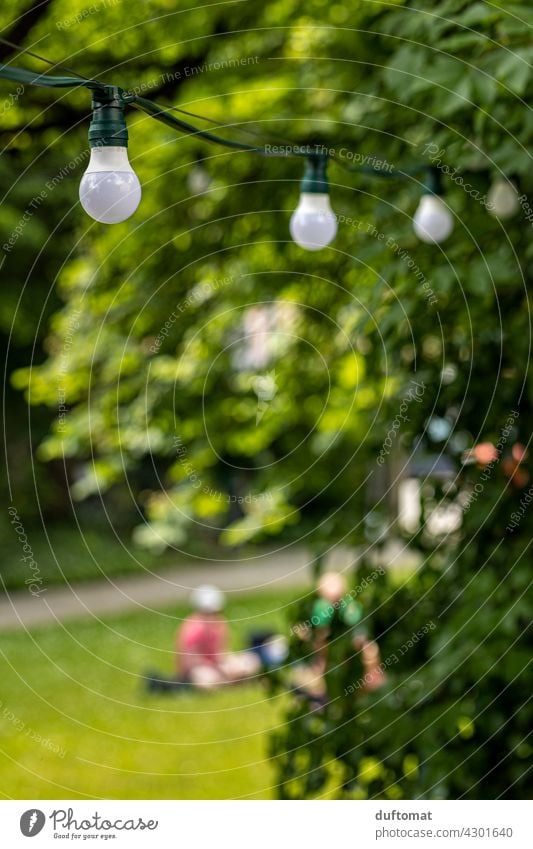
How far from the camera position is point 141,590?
11672mm

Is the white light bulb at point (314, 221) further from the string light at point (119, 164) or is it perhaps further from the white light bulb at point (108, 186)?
the white light bulb at point (108, 186)

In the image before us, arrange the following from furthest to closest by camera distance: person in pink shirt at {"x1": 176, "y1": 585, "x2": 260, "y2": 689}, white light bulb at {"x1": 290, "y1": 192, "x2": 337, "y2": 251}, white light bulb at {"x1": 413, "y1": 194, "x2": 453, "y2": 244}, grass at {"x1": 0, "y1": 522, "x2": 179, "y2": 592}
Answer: grass at {"x1": 0, "y1": 522, "x2": 179, "y2": 592}
person in pink shirt at {"x1": 176, "y1": 585, "x2": 260, "y2": 689}
white light bulb at {"x1": 413, "y1": 194, "x2": 453, "y2": 244}
white light bulb at {"x1": 290, "y1": 192, "x2": 337, "y2": 251}

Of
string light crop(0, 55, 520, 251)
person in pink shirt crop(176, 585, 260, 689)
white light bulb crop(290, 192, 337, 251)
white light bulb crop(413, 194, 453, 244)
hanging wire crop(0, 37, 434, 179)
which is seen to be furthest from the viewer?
person in pink shirt crop(176, 585, 260, 689)

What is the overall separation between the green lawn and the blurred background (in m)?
0.06

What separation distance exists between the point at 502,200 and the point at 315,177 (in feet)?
3.00

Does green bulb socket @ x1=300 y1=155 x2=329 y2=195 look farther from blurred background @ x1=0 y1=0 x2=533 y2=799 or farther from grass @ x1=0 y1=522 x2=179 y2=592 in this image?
grass @ x1=0 y1=522 x2=179 y2=592

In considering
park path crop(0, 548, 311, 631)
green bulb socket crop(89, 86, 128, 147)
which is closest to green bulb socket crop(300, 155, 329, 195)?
green bulb socket crop(89, 86, 128, 147)

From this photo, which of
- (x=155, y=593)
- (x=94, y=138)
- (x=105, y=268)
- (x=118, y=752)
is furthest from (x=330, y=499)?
(x=94, y=138)

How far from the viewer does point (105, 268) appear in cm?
409

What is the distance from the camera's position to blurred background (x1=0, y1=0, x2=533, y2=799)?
2.62 meters

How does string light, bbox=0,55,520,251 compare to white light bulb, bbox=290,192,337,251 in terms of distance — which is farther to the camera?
white light bulb, bbox=290,192,337,251

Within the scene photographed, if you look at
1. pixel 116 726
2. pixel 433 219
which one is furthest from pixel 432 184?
pixel 116 726

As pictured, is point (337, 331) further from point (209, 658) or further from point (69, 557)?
point (69, 557)

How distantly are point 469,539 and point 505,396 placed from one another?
0.39 m
